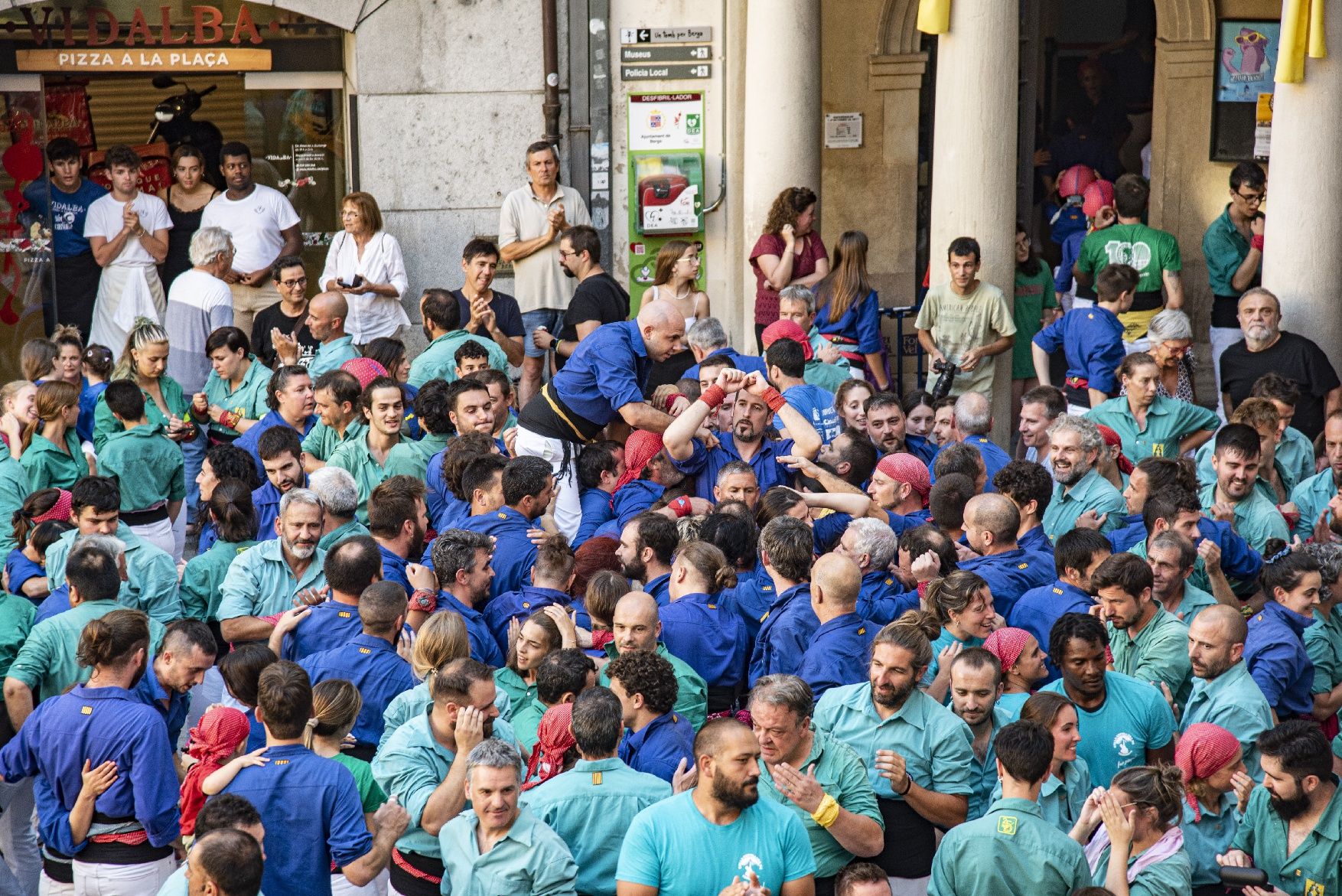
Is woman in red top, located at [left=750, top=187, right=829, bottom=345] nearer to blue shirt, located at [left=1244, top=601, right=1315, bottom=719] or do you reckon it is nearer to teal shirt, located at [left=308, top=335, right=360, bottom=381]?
teal shirt, located at [left=308, top=335, right=360, bottom=381]

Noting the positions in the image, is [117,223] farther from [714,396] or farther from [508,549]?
[508,549]

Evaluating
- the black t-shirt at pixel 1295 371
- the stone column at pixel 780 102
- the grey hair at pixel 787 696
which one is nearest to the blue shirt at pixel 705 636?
the grey hair at pixel 787 696

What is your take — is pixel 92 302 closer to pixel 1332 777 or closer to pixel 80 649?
pixel 80 649

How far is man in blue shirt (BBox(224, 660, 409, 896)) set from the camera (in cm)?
552

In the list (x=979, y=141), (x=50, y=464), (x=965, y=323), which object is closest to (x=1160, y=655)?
(x=965, y=323)

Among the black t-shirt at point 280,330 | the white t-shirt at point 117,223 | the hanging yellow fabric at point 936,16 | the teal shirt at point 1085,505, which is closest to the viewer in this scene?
the teal shirt at point 1085,505

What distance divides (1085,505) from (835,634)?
2356 mm

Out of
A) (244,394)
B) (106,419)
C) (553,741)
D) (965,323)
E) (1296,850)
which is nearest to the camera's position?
(553,741)

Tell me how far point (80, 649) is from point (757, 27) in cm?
811

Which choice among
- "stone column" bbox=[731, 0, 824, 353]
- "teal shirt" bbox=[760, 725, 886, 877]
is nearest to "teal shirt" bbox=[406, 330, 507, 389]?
"stone column" bbox=[731, 0, 824, 353]

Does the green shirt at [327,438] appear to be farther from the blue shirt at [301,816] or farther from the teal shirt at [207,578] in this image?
the blue shirt at [301,816]

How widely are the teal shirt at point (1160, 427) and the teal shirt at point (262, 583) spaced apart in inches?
187

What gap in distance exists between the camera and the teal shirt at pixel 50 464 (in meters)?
8.77

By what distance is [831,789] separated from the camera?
18.2 feet
